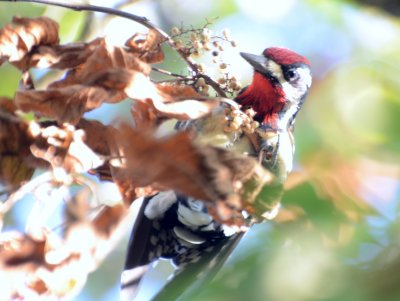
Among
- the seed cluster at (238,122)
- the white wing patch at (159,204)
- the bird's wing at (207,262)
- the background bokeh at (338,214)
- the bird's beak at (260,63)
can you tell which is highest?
the background bokeh at (338,214)

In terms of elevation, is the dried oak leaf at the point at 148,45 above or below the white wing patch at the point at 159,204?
above

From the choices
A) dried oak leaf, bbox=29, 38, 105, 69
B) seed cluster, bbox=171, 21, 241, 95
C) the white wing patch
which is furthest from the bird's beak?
dried oak leaf, bbox=29, 38, 105, 69

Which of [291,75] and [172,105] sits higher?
[172,105]

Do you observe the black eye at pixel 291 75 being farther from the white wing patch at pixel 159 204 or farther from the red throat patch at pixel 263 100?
the white wing patch at pixel 159 204

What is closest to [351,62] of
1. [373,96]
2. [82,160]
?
[373,96]

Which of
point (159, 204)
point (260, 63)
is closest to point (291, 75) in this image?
point (260, 63)

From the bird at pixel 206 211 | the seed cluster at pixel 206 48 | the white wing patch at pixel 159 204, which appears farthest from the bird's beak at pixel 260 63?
the seed cluster at pixel 206 48

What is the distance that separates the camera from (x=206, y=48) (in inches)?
61.9

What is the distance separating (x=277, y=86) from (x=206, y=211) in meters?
0.60

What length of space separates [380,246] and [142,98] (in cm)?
71

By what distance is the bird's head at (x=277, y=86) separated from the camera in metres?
2.54

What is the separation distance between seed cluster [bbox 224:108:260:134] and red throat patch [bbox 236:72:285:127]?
0.92 m

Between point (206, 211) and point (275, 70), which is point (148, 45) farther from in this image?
point (275, 70)

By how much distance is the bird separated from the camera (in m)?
2.33
